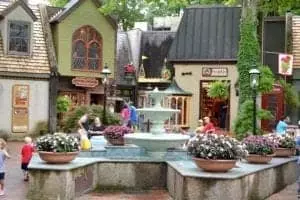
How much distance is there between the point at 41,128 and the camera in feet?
103

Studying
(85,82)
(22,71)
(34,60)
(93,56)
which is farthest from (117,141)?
(93,56)

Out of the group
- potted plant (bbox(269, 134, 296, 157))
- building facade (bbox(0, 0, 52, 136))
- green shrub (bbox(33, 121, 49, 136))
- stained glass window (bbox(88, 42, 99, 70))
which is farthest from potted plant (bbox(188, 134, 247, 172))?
stained glass window (bbox(88, 42, 99, 70))

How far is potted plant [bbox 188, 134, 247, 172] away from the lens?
39.4 ft

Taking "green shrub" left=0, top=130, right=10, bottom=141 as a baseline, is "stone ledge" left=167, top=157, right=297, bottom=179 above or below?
above

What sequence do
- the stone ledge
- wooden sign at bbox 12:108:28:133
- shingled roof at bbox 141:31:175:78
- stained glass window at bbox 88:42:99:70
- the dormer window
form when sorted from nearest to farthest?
the stone ledge
wooden sign at bbox 12:108:28:133
the dormer window
stained glass window at bbox 88:42:99:70
shingled roof at bbox 141:31:175:78

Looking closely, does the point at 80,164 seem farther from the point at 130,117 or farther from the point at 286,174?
the point at 130,117

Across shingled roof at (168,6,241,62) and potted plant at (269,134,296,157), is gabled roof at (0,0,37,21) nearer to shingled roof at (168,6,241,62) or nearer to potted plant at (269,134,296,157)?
shingled roof at (168,6,241,62)

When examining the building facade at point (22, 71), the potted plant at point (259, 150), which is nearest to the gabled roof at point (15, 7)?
the building facade at point (22, 71)

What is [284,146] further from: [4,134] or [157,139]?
[4,134]

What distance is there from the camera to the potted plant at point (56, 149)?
12.9 meters

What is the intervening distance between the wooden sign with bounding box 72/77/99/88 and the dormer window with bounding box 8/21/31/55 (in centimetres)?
310

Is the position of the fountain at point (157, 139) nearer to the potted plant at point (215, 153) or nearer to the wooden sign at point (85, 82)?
the potted plant at point (215, 153)

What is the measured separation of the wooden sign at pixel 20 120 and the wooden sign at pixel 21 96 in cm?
Result: 25

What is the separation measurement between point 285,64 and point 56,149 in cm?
1945
